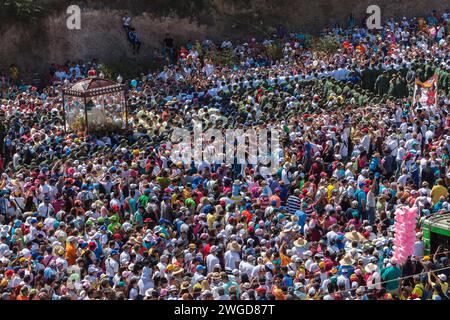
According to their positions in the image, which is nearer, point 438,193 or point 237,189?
point 438,193

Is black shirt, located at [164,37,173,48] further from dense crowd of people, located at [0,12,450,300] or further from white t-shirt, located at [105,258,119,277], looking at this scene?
white t-shirt, located at [105,258,119,277]

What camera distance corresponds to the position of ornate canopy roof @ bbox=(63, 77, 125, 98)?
24531 mm

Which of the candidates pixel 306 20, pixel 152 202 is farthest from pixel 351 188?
pixel 306 20

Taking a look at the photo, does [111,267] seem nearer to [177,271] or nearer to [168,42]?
[177,271]

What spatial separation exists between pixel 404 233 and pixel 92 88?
1091 centimetres

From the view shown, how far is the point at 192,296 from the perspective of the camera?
1452cm

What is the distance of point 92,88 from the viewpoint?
2466 cm

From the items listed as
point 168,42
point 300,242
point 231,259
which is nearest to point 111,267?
point 231,259

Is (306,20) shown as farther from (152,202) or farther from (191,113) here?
(152,202)

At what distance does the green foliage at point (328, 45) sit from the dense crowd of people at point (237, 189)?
4.27 feet

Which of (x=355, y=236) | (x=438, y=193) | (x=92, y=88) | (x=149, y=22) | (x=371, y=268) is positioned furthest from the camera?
(x=149, y=22)

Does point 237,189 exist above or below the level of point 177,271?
above

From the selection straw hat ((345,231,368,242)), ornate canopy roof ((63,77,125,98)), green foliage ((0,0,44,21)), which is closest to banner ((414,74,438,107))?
ornate canopy roof ((63,77,125,98))

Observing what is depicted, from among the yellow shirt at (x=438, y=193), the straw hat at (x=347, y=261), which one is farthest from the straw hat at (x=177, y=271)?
the yellow shirt at (x=438, y=193)
